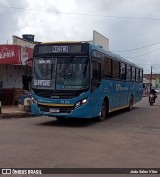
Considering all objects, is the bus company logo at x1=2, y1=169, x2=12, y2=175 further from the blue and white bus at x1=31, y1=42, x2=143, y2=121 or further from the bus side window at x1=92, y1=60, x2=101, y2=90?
the bus side window at x1=92, y1=60, x2=101, y2=90

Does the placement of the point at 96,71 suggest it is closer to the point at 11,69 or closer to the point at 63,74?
the point at 63,74

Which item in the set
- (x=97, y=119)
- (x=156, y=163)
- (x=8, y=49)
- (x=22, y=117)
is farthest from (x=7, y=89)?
(x=156, y=163)

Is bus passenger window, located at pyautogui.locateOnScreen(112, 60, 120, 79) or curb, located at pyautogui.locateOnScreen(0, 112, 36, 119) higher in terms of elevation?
bus passenger window, located at pyautogui.locateOnScreen(112, 60, 120, 79)

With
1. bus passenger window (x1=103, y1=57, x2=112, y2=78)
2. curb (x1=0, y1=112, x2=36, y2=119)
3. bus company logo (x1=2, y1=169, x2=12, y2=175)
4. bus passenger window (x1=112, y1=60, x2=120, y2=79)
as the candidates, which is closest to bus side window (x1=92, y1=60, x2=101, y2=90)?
bus passenger window (x1=103, y1=57, x2=112, y2=78)

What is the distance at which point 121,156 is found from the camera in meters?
9.57

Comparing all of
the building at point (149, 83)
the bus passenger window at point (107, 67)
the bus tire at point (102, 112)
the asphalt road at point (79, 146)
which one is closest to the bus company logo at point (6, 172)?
the asphalt road at point (79, 146)

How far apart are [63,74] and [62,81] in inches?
10.7

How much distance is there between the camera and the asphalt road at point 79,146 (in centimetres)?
864

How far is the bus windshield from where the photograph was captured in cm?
1532

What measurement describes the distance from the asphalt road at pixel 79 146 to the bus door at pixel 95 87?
84cm

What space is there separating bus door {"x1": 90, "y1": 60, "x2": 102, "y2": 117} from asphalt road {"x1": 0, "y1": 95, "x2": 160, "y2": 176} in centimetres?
84

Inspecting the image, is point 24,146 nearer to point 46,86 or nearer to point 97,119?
point 46,86

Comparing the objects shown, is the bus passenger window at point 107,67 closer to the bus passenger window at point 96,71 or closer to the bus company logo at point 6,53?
the bus passenger window at point 96,71

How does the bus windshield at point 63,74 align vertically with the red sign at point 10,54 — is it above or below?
below
